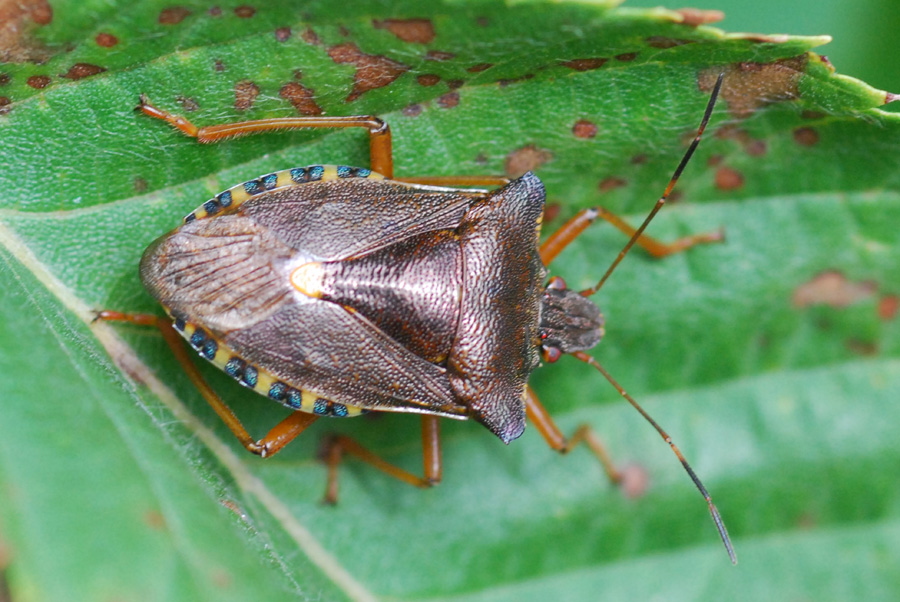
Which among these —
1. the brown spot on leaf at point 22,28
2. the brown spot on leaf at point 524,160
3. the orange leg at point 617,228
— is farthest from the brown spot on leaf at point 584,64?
the brown spot on leaf at point 22,28

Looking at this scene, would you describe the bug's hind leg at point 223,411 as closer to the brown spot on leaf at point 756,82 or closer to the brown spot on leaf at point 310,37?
the brown spot on leaf at point 310,37

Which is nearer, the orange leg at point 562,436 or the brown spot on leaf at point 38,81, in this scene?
the brown spot on leaf at point 38,81

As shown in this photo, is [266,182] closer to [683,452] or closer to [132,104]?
[132,104]

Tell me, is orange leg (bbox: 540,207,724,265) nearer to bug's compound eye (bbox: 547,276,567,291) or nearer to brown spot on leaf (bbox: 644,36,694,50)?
bug's compound eye (bbox: 547,276,567,291)

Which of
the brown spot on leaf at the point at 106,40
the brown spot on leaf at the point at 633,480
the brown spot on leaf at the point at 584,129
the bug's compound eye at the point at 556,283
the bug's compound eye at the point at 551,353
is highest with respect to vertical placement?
the brown spot on leaf at the point at 106,40

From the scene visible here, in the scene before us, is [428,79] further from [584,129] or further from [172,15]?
[172,15]

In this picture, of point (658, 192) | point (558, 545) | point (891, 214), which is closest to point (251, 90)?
point (658, 192)
